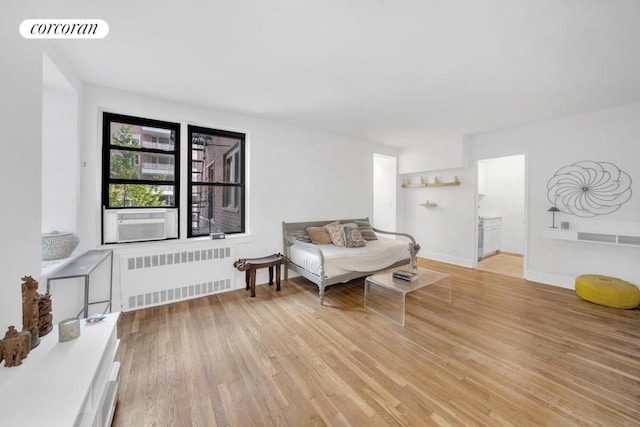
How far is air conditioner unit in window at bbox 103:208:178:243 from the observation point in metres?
2.84

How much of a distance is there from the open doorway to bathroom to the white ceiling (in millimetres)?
2784

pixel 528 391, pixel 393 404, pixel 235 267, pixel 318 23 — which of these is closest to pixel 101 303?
pixel 235 267

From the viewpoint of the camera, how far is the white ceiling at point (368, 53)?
166cm

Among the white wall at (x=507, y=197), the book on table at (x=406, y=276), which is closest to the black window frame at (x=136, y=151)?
the book on table at (x=406, y=276)

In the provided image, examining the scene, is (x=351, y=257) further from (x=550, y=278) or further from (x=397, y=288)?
(x=550, y=278)

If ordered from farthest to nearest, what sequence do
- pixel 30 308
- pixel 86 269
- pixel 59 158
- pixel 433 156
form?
pixel 433 156, pixel 59 158, pixel 86 269, pixel 30 308

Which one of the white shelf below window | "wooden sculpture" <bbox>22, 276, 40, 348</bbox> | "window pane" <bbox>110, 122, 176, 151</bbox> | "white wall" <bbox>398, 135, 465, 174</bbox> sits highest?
"white wall" <bbox>398, 135, 465, 174</bbox>

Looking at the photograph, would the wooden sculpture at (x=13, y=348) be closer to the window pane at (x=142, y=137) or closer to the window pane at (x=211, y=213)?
the window pane at (x=211, y=213)

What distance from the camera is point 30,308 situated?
4.24 ft

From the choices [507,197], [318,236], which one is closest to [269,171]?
[318,236]

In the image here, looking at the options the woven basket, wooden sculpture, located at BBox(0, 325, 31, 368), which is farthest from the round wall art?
the woven basket

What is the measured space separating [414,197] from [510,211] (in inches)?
98.4

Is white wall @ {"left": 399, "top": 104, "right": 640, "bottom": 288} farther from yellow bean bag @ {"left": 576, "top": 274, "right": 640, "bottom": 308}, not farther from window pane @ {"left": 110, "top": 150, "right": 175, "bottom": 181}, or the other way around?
window pane @ {"left": 110, "top": 150, "right": 175, "bottom": 181}

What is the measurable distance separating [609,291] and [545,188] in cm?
165
